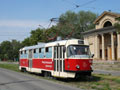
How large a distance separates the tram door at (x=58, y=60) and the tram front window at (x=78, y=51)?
2.29 feet

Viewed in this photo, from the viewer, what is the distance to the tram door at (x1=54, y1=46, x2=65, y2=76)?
15250 mm

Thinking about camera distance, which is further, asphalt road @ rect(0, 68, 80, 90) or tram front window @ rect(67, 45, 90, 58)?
tram front window @ rect(67, 45, 90, 58)

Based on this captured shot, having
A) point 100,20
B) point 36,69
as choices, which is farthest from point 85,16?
point 36,69

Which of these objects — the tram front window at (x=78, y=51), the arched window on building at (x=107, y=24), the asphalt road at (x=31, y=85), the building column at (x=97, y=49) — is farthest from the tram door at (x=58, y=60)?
the arched window on building at (x=107, y=24)

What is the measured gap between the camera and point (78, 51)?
1480 centimetres

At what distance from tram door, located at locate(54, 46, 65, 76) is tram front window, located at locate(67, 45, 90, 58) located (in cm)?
70

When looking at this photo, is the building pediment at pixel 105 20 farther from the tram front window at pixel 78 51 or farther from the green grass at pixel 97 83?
the tram front window at pixel 78 51

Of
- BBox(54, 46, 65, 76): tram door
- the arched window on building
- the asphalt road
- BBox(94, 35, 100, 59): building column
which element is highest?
the arched window on building

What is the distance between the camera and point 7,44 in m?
114

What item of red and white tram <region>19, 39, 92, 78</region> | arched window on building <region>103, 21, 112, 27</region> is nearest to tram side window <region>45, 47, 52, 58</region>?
red and white tram <region>19, 39, 92, 78</region>

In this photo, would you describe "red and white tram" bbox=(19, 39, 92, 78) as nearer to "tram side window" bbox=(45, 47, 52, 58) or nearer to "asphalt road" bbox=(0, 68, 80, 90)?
"tram side window" bbox=(45, 47, 52, 58)

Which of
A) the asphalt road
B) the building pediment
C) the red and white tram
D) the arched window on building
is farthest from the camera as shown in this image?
the arched window on building

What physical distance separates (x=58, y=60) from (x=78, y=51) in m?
1.81

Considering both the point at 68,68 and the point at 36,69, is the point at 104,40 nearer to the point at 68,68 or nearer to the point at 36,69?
the point at 36,69
